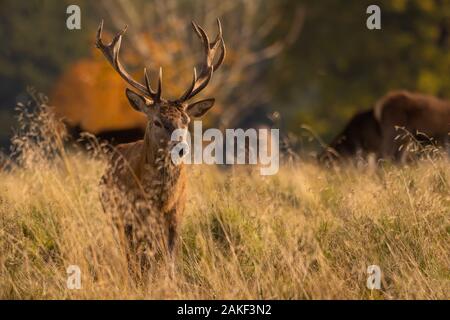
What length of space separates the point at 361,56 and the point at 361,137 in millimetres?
13833

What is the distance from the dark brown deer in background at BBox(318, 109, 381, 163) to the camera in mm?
15023

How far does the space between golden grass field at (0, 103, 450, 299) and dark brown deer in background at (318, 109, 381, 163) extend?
6.28 meters

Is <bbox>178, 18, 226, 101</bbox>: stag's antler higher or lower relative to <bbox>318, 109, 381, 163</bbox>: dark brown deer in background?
lower

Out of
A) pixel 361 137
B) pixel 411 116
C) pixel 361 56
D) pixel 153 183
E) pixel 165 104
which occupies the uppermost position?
pixel 361 56

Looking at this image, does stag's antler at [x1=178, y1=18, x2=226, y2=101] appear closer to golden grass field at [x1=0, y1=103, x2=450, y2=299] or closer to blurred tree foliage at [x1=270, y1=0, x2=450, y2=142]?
golden grass field at [x1=0, y1=103, x2=450, y2=299]

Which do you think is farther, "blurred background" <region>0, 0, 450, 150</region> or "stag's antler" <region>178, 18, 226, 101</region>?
"blurred background" <region>0, 0, 450, 150</region>

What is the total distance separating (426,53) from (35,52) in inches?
855

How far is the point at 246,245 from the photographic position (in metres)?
7.21

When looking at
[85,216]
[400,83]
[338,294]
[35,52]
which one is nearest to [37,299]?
[85,216]

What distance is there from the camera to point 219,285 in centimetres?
629

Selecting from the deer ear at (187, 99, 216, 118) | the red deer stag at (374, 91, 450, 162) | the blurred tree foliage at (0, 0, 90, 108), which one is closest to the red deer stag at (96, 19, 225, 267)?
the deer ear at (187, 99, 216, 118)

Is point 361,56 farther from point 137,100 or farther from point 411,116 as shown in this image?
point 137,100

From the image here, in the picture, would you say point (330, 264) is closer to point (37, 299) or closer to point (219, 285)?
point (219, 285)

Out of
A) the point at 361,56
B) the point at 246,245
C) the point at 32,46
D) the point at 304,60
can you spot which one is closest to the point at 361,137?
the point at 246,245
